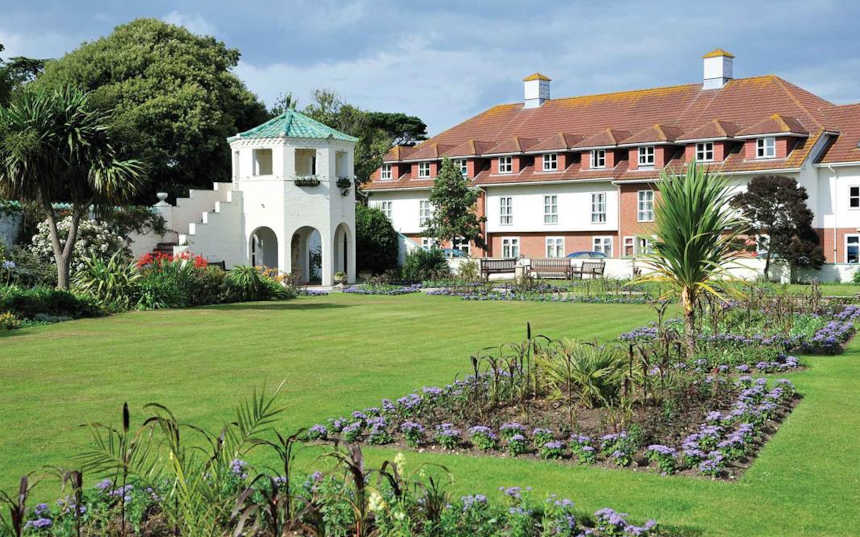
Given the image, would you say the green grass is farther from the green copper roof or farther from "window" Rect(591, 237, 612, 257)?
"window" Rect(591, 237, 612, 257)

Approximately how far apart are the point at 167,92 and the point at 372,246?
13.7 meters

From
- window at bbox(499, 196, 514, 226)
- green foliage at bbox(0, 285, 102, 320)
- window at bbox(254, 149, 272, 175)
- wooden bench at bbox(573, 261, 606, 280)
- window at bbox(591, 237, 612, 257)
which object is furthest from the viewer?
window at bbox(499, 196, 514, 226)

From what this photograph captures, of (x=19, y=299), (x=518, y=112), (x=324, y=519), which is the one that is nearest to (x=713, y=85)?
(x=518, y=112)

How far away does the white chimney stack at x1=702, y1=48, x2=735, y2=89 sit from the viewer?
162 feet

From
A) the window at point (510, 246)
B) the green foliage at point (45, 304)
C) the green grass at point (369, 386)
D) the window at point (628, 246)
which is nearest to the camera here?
the green grass at point (369, 386)

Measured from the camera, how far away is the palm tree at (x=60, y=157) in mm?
21688

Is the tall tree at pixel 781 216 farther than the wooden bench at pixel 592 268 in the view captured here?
Yes

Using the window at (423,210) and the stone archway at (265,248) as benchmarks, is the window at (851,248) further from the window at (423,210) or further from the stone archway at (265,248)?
the stone archway at (265,248)

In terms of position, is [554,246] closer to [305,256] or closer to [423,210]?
[423,210]

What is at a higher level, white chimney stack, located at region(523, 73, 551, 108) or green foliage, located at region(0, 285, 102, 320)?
white chimney stack, located at region(523, 73, 551, 108)

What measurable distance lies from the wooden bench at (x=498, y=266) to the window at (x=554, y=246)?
30.8 feet

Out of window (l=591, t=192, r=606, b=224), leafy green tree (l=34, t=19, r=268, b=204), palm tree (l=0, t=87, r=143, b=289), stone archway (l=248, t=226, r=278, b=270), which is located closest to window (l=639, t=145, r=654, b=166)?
window (l=591, t=192, r=606, b=224)

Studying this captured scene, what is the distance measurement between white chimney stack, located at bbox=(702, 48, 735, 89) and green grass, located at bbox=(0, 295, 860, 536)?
98.2 ft

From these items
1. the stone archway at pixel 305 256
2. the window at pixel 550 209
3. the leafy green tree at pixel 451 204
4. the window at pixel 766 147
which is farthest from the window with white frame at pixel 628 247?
the stone archway at pixel 305 256
